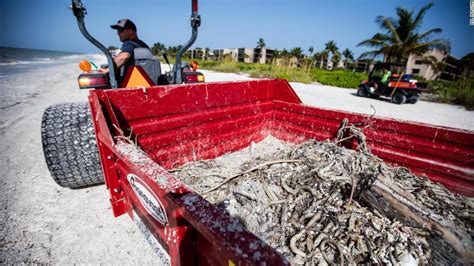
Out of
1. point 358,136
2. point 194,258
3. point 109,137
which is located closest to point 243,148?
point 358,136

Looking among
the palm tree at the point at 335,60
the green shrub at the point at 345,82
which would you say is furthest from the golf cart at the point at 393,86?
the palm tree at the point at 335,60

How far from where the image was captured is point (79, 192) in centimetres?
210

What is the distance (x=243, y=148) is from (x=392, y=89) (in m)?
8.28

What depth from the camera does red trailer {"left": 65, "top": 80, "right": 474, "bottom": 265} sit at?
0.72 m

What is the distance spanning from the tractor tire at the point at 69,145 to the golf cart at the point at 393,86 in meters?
9.54

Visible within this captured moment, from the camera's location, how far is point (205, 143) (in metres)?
2.30

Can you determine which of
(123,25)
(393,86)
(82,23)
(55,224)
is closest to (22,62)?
(123,25)

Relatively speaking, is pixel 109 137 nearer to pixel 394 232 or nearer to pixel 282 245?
pixel 282 245

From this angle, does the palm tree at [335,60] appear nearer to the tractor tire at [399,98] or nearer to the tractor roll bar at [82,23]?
the tractor tire at [399,98]

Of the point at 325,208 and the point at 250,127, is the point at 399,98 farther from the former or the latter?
the point at 325,208

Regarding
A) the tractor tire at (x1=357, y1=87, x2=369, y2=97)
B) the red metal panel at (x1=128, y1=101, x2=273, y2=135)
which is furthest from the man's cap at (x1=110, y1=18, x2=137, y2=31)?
the tractor tire at (x1=357, y1=87, x2=369, y2=97)

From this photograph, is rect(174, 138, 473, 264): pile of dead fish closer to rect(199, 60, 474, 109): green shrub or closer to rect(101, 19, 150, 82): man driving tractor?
rect(101, 19, 150, 82): man driving tractor

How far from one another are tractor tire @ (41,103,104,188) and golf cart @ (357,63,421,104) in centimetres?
954

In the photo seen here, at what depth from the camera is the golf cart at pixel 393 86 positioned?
804 centimetres
